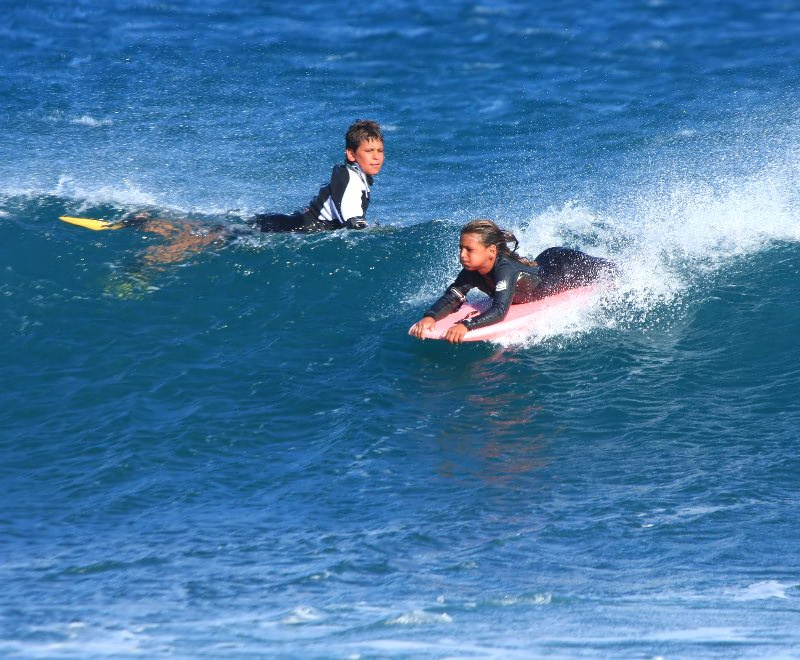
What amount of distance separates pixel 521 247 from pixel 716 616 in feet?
22.4

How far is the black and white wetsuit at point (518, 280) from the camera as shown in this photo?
884 cm

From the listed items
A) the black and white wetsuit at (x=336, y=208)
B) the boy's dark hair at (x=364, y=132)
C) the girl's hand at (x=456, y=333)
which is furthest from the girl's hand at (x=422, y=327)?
the boy's dark hair at (x=364, y=132)

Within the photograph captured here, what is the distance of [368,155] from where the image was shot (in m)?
10.6

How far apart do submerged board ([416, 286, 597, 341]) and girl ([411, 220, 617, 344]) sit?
0.06 m

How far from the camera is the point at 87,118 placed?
17375 millimetres

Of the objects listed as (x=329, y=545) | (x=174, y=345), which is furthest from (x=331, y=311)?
(x=329, y=545)

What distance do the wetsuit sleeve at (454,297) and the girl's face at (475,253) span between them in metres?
0.28

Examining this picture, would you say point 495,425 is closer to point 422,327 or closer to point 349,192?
point 422,327

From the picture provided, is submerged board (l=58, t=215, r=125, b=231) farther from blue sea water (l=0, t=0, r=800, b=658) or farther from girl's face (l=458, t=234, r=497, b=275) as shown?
girl's face (l=458, t=234, r=497, b=275)

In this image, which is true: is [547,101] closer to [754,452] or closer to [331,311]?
[331,311]

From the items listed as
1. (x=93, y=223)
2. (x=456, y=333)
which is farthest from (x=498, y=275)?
(x=93, y=223)

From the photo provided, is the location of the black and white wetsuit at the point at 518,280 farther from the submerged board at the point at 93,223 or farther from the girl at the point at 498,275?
the submerged board at the point at 93,223

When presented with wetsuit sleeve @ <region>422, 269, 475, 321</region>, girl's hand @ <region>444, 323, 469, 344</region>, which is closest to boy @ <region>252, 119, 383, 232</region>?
wetsuit sleeve @ <region>422, 269, 475, 321</region>

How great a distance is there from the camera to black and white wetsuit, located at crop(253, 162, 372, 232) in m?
10.7
